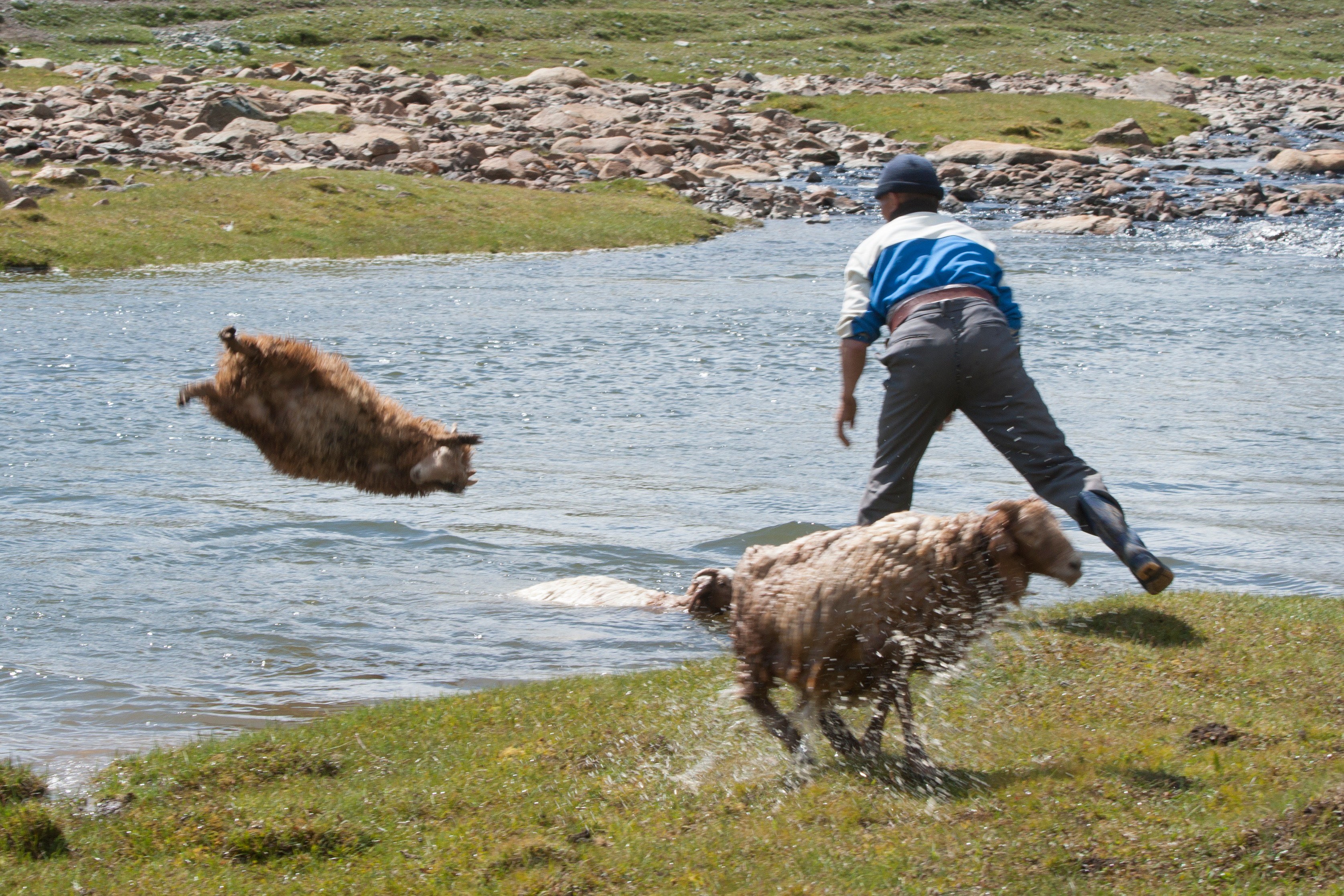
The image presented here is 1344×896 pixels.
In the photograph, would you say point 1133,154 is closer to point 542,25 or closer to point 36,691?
point 36,691

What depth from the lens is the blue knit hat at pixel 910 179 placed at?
22.0 ft

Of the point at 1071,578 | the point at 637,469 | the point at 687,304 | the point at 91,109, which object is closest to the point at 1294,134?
the point at 687,304

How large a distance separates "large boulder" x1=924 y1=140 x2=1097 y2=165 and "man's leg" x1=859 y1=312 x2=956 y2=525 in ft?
125

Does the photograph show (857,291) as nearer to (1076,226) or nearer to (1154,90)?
Result: (1076,226)

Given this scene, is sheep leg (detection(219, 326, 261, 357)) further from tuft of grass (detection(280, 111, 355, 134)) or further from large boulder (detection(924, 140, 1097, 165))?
large boulder (detection(924, 140, 1097, 165))

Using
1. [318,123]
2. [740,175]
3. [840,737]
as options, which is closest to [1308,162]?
[740,175]

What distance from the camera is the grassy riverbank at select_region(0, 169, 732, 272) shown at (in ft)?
84.4

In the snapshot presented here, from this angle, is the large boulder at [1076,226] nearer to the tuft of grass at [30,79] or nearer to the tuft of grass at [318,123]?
the tuft of grass at [318,123]

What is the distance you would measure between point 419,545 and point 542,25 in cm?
8484

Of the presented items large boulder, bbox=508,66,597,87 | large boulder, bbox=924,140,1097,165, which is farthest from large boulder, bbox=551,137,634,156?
large boulder, bbox=508,66,597,87

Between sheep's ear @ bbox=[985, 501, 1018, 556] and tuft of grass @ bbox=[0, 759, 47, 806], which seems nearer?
sheep's ear @ bbox=[985, 501, 1018, 556]

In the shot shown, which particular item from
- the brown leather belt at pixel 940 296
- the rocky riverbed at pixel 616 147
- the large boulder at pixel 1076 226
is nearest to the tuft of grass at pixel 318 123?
the rocky riverbed at pixel 616 147

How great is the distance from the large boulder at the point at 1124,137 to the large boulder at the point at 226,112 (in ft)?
94.1

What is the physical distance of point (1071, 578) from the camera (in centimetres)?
536
